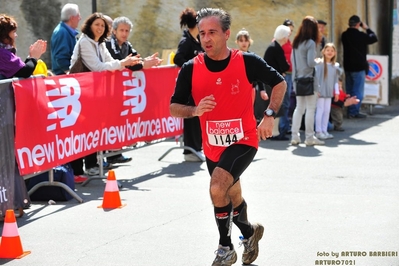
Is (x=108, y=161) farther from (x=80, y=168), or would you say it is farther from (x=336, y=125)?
(x=336, y=125)

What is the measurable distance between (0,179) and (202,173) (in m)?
3.72

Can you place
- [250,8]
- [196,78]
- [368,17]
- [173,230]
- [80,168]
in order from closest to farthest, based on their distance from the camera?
1. [196,78]
2. [173,230]
3. [80,168]
4. [250,8]
5. [368,17]

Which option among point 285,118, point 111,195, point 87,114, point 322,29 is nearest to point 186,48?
point 87,114

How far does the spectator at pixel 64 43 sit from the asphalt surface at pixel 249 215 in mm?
1613

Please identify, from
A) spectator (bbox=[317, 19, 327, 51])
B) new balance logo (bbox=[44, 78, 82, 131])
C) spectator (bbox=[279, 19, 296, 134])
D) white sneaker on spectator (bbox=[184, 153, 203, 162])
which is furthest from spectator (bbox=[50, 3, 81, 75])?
spectator (bbox=[317, 19, 327, 51])

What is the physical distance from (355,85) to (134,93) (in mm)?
7773

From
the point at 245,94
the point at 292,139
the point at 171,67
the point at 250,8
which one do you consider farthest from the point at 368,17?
the point at 245,94

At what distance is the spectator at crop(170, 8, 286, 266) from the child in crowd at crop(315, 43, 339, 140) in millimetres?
8044

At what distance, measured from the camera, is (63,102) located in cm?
971

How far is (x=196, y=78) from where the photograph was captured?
21.4 ft

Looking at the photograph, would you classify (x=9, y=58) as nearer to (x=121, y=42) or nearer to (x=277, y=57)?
(x=121, y=42)

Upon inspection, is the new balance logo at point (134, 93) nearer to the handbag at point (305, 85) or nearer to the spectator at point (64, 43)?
the spectator at point (64, 43)

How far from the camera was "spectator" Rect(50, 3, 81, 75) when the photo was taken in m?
11.4

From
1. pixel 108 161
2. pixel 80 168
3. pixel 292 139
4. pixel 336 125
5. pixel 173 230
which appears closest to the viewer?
pixel 173 230
